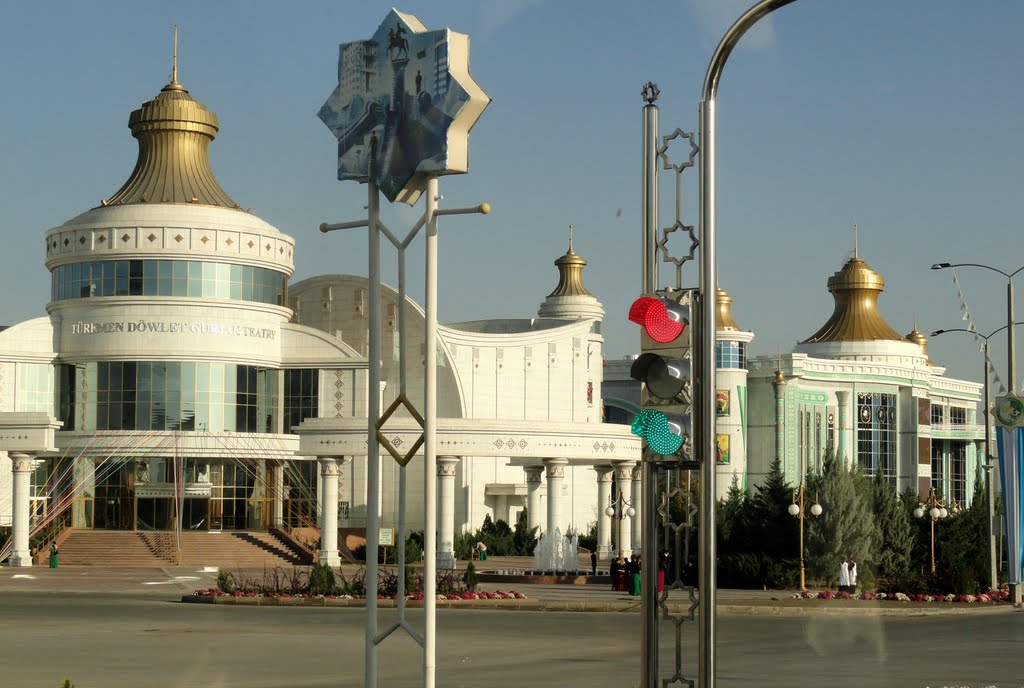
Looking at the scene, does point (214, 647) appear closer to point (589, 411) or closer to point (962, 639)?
point (962, 639)

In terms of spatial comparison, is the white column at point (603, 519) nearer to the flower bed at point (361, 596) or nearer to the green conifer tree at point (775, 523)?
the green conifer tree at point (775, 523)

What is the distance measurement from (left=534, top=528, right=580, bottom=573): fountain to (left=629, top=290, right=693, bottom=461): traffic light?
42.0 metres

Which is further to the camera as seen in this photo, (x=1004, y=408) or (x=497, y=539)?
(x=497, y=539)

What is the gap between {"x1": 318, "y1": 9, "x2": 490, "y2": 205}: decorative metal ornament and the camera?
11.5 meters

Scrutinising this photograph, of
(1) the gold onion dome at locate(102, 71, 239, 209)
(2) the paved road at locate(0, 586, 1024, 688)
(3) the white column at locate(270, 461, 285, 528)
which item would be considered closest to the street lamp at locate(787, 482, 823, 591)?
(2) the paved road at locate(0, 586, 1024, 688)

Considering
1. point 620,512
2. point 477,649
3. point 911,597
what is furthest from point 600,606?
point 620,512

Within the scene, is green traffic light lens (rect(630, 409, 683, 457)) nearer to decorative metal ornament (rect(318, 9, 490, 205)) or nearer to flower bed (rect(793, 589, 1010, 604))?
decorative metal ornament (rect(318, 9, 490, 205))

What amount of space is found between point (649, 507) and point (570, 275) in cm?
8739

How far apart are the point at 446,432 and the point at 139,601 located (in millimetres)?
19971

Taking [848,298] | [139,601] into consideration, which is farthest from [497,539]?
[848,298]

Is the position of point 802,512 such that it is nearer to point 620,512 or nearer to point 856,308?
point 620,512

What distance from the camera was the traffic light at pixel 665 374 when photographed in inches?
449

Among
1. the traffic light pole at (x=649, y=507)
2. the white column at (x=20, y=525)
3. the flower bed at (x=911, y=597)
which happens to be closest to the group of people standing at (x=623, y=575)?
the flower bed at (x=911, y=597)

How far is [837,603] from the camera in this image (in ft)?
129
